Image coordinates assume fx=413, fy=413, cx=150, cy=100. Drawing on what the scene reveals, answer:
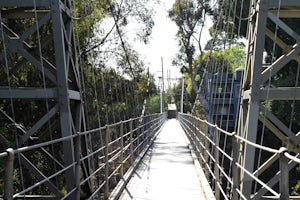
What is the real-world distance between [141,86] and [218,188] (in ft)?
46.3

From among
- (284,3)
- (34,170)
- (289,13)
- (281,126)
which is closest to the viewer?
(34,170)

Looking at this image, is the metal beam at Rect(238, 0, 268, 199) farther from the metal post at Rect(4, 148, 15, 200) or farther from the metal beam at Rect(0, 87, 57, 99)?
the metal post at Rect(4, 148, 15, 200)

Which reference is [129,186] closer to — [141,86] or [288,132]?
[288,132]

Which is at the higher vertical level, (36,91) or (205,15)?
(205,15)

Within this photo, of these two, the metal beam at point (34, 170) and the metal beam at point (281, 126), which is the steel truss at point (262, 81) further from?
the metal beam at point (34, 170)

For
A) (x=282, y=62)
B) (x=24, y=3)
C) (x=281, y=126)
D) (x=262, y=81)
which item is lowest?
(x=281, y=126)

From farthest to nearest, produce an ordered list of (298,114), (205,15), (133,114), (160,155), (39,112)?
(205,15) → (133,114) → (298,114) → (160,155) → (39,112)

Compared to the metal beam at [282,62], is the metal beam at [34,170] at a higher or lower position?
lower

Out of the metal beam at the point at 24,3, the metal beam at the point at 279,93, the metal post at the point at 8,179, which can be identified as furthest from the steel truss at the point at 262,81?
the metal post at the point at 8,179

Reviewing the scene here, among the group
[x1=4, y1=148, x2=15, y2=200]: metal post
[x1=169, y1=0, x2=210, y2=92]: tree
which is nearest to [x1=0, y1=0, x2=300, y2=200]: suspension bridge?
[x1=4, y1=148, x2=15, y2=200]: metal post

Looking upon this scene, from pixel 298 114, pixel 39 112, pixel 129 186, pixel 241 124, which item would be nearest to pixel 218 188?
pixel 241 124

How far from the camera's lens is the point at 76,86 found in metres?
4.88

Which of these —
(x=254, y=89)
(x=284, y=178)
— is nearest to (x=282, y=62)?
(x=254, y=89)

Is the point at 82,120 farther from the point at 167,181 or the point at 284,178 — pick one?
the point at 284,178
